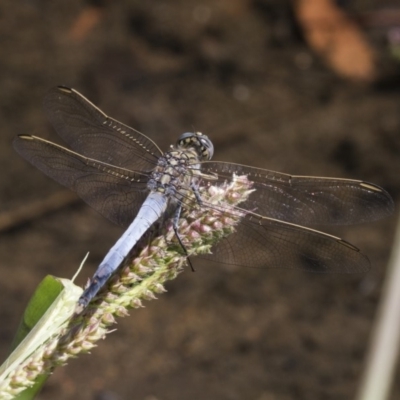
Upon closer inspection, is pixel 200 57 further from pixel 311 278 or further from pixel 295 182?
pixel 295 182

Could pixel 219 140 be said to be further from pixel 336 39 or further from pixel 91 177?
pixel 91 177

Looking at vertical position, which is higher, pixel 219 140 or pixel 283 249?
pixel 219 140

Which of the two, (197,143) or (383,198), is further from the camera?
(197,143)

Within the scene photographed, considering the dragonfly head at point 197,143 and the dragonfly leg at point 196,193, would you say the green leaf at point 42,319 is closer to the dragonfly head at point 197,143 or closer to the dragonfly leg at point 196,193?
the dragonfly leg at point 196,193

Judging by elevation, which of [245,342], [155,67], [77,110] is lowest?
[77,110]

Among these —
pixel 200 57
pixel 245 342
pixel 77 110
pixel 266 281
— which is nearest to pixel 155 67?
pixel 200 57

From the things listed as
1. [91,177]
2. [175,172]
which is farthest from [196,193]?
[91,177]

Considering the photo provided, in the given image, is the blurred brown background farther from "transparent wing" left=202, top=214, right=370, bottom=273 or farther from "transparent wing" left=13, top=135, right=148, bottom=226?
"transparent wing" left=202, top=214, right=370, bottom=273

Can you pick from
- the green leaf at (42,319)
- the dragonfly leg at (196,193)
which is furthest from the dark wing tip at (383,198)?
the green leaf at (42,319)
